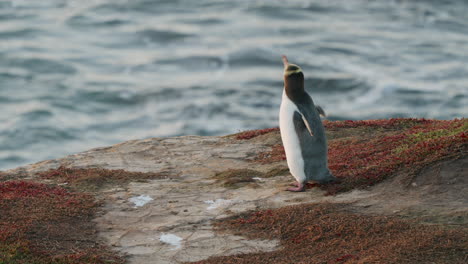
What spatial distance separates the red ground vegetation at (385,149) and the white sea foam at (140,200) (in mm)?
2850

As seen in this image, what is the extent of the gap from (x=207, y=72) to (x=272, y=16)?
979 centimetres

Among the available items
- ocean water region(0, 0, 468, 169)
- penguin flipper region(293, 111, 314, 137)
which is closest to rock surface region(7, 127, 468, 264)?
penguin flipper region(293, 111, 314, 137)

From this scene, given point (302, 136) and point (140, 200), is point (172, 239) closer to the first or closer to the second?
point (140, 200)

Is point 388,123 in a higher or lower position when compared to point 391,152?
lower

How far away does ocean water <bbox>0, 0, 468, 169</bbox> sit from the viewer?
29562 mm

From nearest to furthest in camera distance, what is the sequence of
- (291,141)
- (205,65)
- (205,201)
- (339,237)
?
(339,237), (205,201), (291,141), (205,65)

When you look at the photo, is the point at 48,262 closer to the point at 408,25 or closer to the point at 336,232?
the point at 336,232

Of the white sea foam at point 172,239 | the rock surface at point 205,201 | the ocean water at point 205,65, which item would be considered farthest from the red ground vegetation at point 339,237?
the ocean water at point 205,65

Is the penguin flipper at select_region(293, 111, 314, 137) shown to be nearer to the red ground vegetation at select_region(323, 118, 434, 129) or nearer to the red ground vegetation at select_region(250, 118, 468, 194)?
the red ground vegetation at select_region(250, 118, 468, 194)

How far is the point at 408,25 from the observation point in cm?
4075

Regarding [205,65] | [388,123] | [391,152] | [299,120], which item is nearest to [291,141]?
[299,120]

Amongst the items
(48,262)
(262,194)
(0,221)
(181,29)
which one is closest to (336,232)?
(262,194)

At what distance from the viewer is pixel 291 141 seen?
1095 cm

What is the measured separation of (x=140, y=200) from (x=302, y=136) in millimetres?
2859
